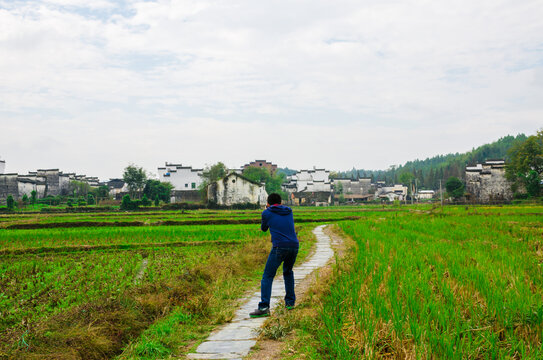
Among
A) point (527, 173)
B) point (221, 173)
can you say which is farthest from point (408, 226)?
point (221, 173)

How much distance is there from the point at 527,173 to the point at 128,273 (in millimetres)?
52575

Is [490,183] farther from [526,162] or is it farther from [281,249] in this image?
[281,249]

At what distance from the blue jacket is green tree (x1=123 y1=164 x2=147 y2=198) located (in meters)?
62.6

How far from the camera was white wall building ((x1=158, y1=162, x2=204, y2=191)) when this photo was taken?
71625mm

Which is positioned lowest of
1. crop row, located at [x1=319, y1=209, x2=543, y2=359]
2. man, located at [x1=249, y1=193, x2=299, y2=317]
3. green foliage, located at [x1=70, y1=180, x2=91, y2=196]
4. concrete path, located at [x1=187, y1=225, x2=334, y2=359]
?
concrete path, located at [x1=187, y1=225, x2=334, y2=359]

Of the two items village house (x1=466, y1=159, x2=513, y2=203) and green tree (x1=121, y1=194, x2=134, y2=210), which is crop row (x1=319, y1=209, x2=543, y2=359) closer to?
green tree (x1=121, y1=194, x2=134, y2=210)

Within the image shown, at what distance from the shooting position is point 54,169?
71000 millimetres

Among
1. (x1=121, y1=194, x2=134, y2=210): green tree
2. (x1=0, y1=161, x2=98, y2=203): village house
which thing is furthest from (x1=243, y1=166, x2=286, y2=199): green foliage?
(x1=0, y1=161, x2=98, y2=203): village house

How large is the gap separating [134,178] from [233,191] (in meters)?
19.9

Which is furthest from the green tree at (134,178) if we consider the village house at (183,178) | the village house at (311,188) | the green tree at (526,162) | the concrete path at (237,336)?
the concrete path at (237,336)

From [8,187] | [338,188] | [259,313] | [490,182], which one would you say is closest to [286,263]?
[259,313]

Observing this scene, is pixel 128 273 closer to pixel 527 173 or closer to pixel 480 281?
pixel 480 281

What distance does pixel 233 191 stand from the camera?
2116 inches

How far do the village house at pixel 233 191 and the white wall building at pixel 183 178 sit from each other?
1805cm
